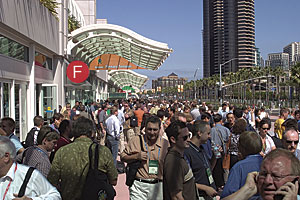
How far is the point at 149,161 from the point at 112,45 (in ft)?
72.2

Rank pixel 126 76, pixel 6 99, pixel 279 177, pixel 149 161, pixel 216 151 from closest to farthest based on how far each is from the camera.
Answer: pixel 279 177
pixel 149 161
pixel 216 151
pixel 6 99
pixel 126 76

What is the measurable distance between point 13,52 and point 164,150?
9732 mm

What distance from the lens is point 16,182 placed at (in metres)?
3.09

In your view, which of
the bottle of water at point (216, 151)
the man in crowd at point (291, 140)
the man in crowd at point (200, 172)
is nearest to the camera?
the man in crowd at point (200, 172)

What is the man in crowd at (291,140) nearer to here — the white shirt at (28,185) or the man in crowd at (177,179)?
Result: the man in crowd at (177,179)

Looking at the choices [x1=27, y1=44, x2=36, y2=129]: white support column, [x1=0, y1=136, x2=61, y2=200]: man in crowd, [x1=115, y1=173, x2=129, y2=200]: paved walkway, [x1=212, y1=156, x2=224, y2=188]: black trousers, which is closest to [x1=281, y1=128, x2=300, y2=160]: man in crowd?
[x1=212, y1=156, x2=224, y2=188]: black trousers

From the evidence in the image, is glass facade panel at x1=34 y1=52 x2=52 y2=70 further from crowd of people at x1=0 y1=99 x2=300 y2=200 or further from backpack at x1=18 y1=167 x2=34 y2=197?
backpack at x1=18 y1=167 x2=34 y2=197

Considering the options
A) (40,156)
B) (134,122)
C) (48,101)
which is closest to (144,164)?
(40,156)

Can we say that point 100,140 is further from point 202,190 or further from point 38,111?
point 202,190

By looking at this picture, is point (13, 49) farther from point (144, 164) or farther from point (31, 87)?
point (144, 164)

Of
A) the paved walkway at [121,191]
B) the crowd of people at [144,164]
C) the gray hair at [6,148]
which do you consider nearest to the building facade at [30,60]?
the paved walkway at [121,191]

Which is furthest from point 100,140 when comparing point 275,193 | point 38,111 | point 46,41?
point 275,193

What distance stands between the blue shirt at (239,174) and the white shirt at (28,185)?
5.11 ft

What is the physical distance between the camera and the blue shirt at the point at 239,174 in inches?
142
